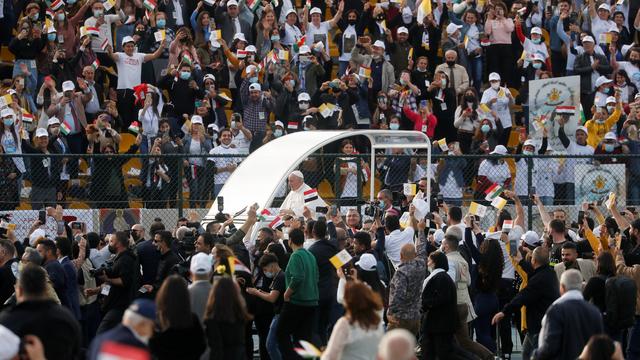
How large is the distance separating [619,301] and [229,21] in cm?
1365

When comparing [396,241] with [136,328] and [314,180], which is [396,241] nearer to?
[314,180]

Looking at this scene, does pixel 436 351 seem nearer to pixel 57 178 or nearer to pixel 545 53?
pixel 57 178

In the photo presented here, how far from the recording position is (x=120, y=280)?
1365 centimetres

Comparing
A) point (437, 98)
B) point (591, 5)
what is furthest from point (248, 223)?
point (591, 5)

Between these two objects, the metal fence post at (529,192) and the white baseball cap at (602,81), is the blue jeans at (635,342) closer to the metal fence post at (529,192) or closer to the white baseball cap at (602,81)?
the metal fence post at (529,192)

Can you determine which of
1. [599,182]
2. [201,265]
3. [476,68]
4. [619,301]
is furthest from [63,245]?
[476,68]

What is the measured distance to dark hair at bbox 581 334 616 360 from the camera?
935 centimetres

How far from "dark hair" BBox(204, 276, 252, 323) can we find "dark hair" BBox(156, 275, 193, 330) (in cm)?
76

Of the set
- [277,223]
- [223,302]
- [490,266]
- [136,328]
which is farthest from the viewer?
[277,223]

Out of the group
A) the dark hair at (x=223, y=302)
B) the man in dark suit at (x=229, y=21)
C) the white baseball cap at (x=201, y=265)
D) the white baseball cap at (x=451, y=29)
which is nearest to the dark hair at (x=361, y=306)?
the dark hair at (x=223, y=302)

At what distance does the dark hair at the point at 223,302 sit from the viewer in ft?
35.4

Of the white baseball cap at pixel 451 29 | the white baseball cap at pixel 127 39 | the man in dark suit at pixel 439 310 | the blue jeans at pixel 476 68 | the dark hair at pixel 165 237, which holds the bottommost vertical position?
the man in dark suit at pixel 439 310

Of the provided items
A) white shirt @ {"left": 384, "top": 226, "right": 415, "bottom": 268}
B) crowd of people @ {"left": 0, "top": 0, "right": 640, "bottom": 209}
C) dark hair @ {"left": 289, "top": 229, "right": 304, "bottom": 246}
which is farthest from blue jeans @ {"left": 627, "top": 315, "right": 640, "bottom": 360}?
crowd of people @ {"left": 0, "top": 0, "right": 640, "bottom": 209}

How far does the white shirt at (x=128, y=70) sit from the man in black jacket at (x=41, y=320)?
13494mm
